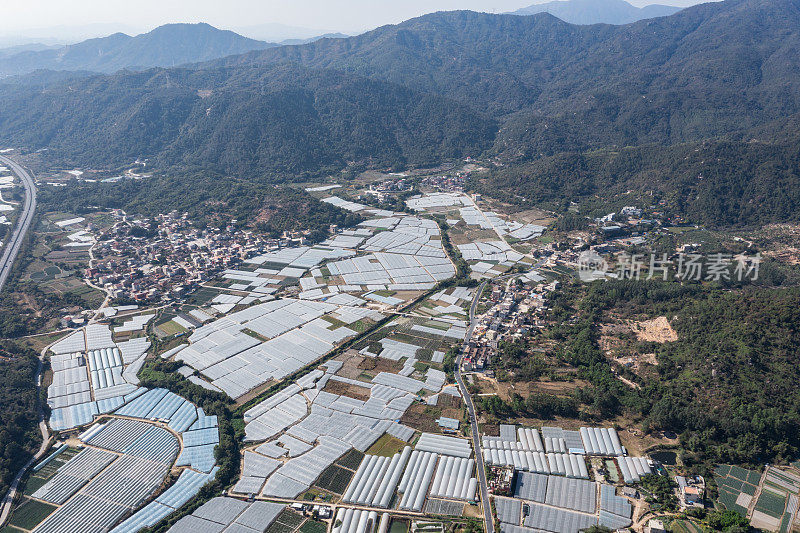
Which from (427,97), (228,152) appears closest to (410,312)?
(228,152)

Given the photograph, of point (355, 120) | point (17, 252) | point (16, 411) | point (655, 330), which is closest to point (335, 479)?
point (16, 411)

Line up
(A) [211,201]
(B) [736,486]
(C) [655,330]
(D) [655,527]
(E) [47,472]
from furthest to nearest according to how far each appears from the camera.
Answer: (A) [211,201], (C) [655,330], (E) [47,472], (B) [736,486], (D) [655,527]

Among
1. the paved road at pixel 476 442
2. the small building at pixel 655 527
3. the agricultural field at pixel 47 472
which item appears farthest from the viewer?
the agricultural field at pixel 47 472

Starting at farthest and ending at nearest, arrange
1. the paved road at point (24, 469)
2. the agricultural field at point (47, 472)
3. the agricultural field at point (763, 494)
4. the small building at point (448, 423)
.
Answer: the small building at point (448, 423)
the agricultural field at point (47, 472)
the paved road at point (24, 469)
the agricultural field at point (763, 494)

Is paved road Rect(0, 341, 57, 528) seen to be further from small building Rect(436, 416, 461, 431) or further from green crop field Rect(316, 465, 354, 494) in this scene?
small building Rect(436, 416, 461, 431)

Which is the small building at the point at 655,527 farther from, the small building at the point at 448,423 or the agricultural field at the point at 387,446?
the agricultural field at the point at 387,446

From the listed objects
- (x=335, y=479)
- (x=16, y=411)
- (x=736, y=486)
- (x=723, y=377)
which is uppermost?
(x=723, y=377)

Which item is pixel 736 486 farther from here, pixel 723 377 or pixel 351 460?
pixel 351 460

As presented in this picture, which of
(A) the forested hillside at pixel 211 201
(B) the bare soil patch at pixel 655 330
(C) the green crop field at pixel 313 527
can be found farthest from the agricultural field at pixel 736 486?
(A) the forested hillside at pixel 211 201
